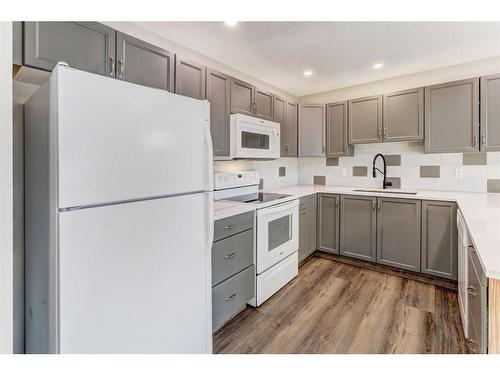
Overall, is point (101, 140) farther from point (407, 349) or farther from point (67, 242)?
point (407, 349)

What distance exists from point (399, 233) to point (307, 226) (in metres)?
0.97

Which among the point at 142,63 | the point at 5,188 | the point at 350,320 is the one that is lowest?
the point at 350,320

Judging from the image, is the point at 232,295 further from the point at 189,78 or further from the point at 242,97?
the point at 242,97

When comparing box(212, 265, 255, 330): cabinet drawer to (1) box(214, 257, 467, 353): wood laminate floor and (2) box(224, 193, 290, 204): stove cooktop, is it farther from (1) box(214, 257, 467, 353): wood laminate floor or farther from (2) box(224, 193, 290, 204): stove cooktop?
(2) box(224, 193, 290, 204): stove cooktop

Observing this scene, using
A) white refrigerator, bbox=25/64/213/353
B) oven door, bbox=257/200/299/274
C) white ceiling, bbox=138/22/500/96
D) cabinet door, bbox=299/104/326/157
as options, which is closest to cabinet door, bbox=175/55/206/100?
white ceiling, bbox=138/22/500/96

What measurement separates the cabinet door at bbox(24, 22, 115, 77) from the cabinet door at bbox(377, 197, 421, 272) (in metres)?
2.80

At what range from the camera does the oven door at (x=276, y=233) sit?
2197 mm

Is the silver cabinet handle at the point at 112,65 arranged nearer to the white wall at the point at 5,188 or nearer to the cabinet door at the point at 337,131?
the white wall at the point at 5,188

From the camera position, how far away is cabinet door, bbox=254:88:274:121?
8.91ft

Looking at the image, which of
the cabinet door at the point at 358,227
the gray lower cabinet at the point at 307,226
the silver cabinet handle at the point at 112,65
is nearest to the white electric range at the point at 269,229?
the gray lower cabinet at the point at 307,226

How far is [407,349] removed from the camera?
65.1 inches

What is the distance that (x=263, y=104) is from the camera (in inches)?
111

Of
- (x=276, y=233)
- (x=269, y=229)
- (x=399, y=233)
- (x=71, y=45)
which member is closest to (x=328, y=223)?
(x=399, y=233)
